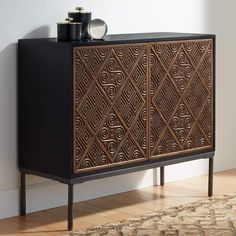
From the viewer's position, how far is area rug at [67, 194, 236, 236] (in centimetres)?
368

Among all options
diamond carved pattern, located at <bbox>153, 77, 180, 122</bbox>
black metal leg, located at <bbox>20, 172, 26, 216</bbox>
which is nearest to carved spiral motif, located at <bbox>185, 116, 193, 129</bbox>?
diamond carved pattern, located at <bbox>153, 77, 180, 122</bbox>

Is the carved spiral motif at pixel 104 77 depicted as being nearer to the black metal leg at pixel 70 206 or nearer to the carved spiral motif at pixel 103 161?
the carved spiral motif at pixel 103 161

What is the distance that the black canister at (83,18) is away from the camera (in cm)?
391

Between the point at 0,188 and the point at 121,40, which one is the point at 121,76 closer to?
the point at 121,40

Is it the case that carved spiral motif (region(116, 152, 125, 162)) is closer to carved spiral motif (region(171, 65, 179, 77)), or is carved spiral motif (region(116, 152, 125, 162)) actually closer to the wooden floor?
the wooden floor

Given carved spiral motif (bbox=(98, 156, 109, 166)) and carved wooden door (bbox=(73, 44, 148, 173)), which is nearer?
carved wooden door (bbox=(73, 44, 148, 173))

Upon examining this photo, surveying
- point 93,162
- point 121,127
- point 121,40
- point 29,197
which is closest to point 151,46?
point 121,40

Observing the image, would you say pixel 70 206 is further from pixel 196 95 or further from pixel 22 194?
pixel 196 95

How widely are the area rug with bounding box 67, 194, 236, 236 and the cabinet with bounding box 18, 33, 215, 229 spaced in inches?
10.2

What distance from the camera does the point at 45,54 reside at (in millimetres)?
3777

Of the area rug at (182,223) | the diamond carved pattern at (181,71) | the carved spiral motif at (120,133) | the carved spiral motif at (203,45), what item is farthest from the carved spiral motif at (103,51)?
the area rug at (182,223)

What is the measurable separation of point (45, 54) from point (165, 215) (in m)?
1.07

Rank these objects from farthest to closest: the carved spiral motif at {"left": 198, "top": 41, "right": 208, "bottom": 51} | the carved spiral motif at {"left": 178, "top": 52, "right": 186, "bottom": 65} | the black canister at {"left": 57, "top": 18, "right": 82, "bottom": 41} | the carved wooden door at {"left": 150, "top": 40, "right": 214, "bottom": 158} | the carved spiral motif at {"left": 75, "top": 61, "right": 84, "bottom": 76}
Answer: the carved spiral motif at {"left": 198, "top": 41, "right": 208, "bottom": 51} < the carved spiral motif at {"left": 178, "top": 52, "right": 186, "bottom": 65} < the carved wooden door at {"left": 150, "top": 40, "right": 214, "bottom": 158} < the black canister at {"left": 57, "top": 18, "right": 82, "bottom": 41} < the carved spiral motif at {"left": 75, "top": 61, "right": 84, "bottom": 76}

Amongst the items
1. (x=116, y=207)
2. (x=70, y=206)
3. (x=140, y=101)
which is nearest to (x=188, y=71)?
(x=140, y=101)
